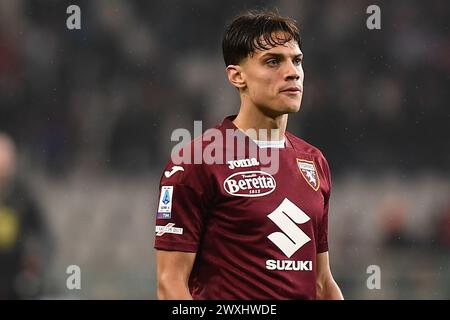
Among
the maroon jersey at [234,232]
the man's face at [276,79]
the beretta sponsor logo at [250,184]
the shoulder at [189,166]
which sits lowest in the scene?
the maroon jersey at [234,232]

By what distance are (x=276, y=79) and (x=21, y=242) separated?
156 inches

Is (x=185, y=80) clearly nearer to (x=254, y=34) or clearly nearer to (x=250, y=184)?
(x=254, y=34)

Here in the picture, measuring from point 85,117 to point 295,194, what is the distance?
16.2 feet

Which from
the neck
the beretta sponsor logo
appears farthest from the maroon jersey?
the neck

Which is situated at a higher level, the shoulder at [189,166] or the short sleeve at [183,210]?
the shoulder at [189,166]

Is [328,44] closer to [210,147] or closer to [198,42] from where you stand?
[198,42]

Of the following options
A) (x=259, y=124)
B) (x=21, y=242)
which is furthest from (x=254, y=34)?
(x=21, y=242)

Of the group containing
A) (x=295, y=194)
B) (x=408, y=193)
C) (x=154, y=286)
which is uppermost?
(x=295, y=194)

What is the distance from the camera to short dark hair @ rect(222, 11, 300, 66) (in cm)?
354

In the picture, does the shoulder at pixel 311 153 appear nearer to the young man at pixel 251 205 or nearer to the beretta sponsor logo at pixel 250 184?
the young man at pixel 251 205

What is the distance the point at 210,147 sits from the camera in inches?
135

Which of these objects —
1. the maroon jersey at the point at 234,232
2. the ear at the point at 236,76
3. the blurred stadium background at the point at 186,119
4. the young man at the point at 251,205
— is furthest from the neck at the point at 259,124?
the blurred stadium background at the point at 186,119

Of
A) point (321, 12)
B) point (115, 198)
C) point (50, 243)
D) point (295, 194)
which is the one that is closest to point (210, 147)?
point (295, 194)

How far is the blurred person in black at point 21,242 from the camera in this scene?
6.58 metres
